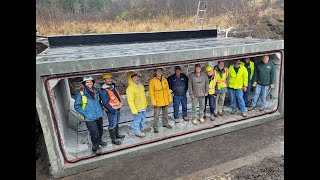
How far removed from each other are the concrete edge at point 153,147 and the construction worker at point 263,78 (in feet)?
2.02

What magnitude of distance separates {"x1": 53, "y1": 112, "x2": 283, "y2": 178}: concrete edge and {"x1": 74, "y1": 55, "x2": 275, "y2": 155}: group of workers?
27 centimetres

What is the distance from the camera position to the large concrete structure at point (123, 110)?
15.5 ft

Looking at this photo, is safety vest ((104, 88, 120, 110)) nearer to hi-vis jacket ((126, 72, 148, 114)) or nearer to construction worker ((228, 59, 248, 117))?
hi-vis jacket ((126, 72, 148, 114))

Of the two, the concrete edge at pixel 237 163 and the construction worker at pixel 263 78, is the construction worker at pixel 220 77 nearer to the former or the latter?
the construction worker at pixel 263 78

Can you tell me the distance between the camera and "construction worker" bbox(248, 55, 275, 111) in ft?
22.1

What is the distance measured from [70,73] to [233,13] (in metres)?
17.4

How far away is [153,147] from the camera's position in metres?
5.80

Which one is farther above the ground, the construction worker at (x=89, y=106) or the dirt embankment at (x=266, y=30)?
the dirt embankment at (x=266, y=30)

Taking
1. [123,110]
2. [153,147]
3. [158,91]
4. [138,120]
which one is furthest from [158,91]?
[123,110]

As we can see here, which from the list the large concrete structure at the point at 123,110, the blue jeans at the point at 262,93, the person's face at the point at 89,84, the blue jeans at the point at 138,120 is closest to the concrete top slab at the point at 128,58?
the large concrete structure at the point at 123,110

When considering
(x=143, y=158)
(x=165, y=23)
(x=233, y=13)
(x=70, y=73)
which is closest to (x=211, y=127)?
(x=143, y=158)

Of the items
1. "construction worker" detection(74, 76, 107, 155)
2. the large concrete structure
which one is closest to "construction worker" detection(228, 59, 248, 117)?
the large concrete structure

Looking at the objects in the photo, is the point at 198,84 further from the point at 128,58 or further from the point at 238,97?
the point at 128,58

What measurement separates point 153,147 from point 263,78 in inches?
140
